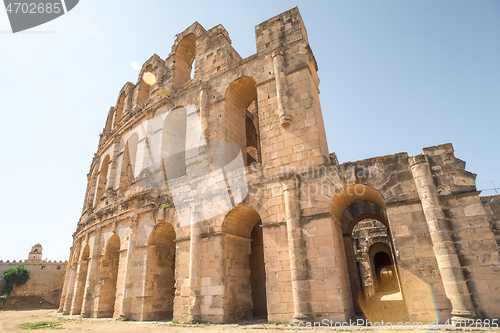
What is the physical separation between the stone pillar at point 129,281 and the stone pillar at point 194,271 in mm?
3417

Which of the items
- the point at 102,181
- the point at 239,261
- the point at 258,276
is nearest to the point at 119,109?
the point at 102,181

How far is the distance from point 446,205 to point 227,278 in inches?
268

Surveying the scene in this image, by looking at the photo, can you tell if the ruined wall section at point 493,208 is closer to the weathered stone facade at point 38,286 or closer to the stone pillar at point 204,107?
the stone pillar at point 204,107

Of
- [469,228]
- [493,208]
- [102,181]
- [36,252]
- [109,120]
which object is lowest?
[469,228]

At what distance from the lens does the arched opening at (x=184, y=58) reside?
17.0 metres

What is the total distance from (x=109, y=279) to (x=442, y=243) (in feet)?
44.7

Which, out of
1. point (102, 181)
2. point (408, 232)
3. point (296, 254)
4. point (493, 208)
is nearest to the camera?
point (408, 232)

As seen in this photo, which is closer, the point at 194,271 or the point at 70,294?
the point at 194,271

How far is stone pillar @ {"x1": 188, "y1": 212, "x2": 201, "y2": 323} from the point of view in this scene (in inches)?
361

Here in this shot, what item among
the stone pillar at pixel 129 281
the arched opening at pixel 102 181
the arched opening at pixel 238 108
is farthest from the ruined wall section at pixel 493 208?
the arched opening at pixel 102 181

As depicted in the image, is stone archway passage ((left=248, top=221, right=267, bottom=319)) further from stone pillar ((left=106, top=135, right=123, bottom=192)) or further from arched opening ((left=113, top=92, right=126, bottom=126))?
arched opening ((left=113, top=92, right=126, bottom=126))

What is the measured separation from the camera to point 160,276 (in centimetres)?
1177

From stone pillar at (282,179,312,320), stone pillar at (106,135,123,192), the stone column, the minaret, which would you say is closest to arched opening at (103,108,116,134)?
stone pillar at (106,135,123,192)

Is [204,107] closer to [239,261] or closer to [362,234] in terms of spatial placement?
[239,261]
